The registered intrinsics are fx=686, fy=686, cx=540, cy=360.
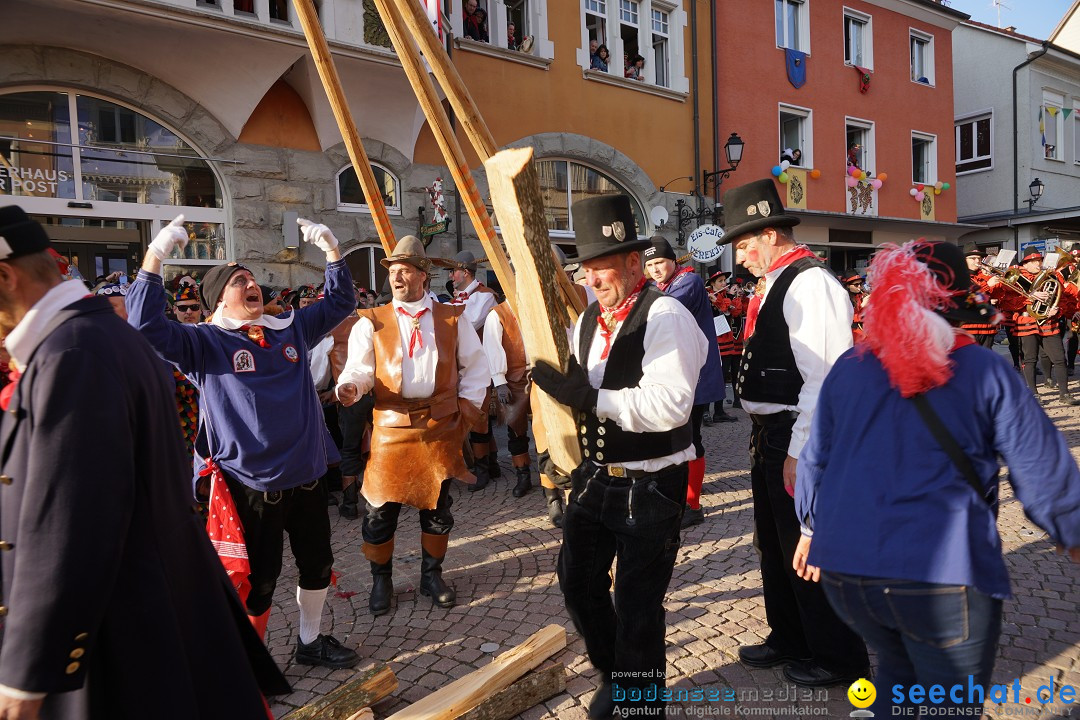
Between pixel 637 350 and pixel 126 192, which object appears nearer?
pixel 637 350

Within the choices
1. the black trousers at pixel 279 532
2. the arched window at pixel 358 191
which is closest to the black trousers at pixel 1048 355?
the arched window at pixel 358 191

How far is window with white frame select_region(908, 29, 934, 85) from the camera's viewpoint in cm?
1991

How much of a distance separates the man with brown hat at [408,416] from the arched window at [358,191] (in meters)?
7.36

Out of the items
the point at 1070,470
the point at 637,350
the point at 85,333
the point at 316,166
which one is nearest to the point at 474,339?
the point at 637,350

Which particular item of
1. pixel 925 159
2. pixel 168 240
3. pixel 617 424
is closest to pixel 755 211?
pixel 617 424

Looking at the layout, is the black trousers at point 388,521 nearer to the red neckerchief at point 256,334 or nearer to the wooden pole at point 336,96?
the red neckerchief at point 256,334

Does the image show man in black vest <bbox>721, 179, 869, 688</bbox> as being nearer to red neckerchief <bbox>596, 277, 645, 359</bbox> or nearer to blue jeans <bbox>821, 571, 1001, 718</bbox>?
red neckerchief <bbox>596, 277, 645, 359</bbox>

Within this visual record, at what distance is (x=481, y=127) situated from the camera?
8.92ft

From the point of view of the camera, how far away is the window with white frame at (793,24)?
1694 cm

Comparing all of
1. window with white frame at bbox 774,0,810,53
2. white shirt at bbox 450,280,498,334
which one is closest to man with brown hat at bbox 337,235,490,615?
white shirt at bbox 450,280,498,334

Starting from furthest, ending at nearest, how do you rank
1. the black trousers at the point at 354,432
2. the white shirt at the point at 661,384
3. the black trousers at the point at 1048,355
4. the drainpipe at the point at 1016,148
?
the drainpipe at the point at 1016,148 < the black trousers at the point at 1048,355 < the black trousers at the point at 354,432 < the white shirt at the point at 661,384

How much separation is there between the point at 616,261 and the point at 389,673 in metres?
1.92

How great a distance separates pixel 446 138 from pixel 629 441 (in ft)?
4.95

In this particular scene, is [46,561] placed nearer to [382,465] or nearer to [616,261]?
[616,261]
